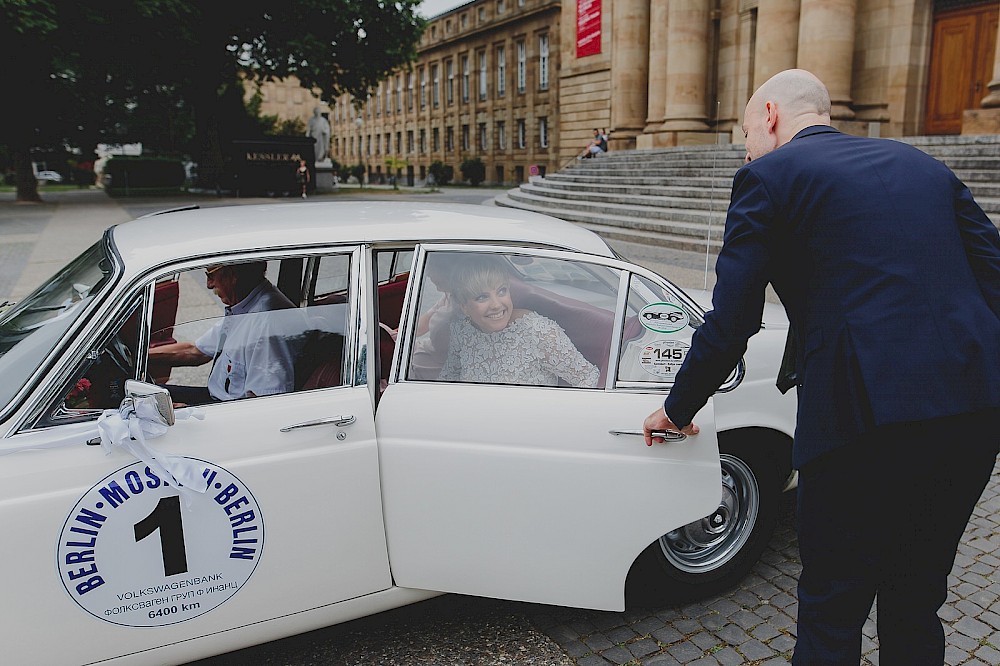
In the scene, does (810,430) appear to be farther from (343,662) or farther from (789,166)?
(343,662)

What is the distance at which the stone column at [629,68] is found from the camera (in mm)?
29344

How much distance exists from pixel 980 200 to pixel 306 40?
2429 centimetres

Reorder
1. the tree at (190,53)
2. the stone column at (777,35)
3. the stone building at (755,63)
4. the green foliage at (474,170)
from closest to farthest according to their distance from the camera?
the stone building at (755,63) → the stone column at (777,35) → the tree at (190,53) → the green foliage at (474,170)

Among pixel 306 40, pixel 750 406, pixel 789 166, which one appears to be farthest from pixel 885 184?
pixel 306 40

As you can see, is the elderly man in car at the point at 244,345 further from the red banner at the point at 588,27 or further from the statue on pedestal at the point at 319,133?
the statue on pedestal at the point at 319,133

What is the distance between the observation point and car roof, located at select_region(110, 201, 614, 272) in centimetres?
280

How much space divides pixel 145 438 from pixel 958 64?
23.9 m

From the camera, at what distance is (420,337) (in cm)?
290

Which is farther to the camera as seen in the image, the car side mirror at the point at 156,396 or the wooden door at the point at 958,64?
the wooden door at the point at 958,64

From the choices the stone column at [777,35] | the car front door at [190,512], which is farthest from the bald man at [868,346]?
the stone column at [777,35]

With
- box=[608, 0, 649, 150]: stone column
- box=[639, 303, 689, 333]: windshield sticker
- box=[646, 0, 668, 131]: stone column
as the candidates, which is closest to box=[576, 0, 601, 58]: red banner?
box=[608, 0, 649, 150]: stone column

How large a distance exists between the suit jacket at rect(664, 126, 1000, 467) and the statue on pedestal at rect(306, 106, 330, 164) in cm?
3662

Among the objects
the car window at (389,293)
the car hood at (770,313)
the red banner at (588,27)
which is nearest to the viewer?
the car window at (389,293)

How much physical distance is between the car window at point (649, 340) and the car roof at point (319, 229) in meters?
0.35
